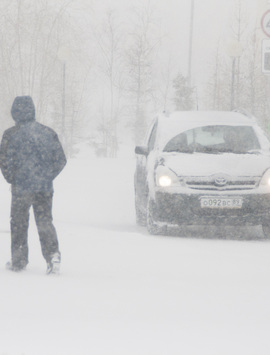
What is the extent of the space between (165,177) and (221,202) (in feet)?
2.54

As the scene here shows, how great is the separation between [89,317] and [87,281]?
1.29m

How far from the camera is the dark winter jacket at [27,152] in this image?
233 inches

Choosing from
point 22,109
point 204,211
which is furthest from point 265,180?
point 22,109

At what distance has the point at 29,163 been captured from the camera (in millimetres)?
5922

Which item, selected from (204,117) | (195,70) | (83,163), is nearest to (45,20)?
(83,163)

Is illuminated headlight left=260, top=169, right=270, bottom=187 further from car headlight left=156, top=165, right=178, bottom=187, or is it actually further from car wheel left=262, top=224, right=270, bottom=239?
car headlight left=156, top=165, right=178, bottom=187

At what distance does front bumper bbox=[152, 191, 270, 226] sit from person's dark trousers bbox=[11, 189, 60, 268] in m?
2.95

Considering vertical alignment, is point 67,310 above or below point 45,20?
below

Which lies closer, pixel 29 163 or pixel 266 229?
pixel 29 163

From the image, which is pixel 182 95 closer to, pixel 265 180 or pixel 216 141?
pixel 216 141

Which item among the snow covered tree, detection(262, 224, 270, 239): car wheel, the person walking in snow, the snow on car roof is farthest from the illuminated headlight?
the snow covered tree

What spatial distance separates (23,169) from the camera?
593 centimetres

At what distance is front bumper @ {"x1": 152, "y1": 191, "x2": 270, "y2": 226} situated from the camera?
8773mm

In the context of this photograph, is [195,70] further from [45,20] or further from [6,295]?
[6,295]
